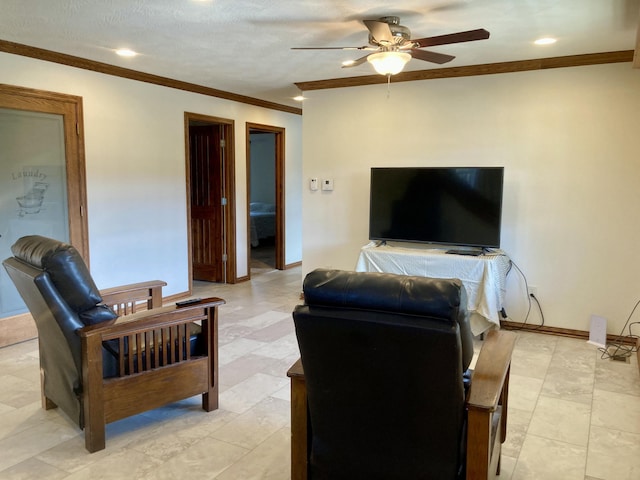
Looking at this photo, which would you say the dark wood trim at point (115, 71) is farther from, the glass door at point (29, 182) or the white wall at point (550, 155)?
the white wall at point (550, 155)

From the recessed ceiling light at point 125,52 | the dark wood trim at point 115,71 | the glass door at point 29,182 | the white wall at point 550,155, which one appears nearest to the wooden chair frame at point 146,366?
the glass door at point 29,182

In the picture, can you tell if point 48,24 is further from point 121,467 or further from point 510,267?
point 510,267

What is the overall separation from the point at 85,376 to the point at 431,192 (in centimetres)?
321

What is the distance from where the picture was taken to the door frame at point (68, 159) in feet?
12.9

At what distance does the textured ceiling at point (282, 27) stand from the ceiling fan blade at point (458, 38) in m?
0.19

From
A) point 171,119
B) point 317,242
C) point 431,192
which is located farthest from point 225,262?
point 431,192

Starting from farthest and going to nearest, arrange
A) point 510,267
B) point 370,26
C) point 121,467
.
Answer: point 510,267 → point 370,26 → point 121,467

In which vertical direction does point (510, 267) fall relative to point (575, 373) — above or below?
above

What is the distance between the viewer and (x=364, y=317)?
1543 millimetres

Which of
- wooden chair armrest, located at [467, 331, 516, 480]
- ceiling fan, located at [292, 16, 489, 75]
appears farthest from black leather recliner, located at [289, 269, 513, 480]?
ceiling fan, located at [292, 16, 489, 75]

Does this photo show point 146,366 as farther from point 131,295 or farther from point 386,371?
point 386,371

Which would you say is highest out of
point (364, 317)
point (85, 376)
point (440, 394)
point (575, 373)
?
point (364, 317)

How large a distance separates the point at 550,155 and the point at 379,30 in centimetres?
211

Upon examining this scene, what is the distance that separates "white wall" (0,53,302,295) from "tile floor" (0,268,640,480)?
1.29m
